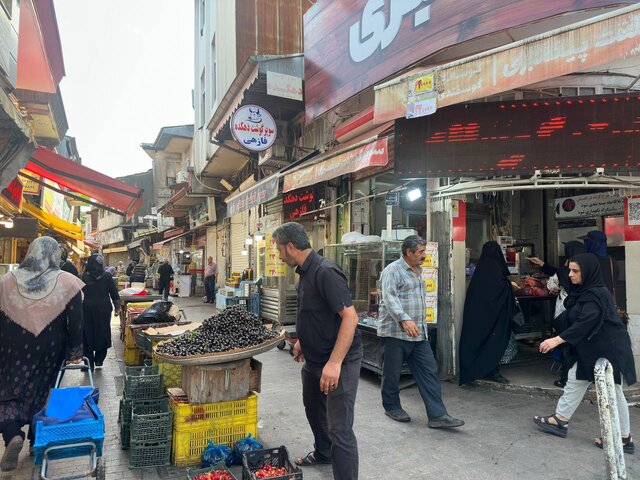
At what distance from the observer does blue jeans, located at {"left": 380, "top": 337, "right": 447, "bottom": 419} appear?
4.35m

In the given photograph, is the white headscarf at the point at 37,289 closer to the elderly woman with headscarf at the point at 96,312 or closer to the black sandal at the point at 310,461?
the black sandal at the point at 310,461

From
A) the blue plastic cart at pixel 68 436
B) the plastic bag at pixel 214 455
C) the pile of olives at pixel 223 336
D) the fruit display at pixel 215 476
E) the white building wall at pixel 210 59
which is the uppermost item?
the white building wall at pixel 210 59

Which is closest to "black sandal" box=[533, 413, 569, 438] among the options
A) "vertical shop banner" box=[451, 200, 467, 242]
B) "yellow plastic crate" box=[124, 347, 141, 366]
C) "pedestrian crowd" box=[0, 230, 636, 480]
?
"pedestrian crowd" box=[0, 230, 636, 480]

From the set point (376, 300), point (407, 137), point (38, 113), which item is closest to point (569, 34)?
point (407, 137)

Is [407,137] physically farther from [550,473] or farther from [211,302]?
[211,302]

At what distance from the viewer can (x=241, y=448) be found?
352 cm

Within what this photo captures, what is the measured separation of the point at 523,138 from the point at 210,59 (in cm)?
1451

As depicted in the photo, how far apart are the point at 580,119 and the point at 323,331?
4.23 meters

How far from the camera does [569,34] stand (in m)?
4.11

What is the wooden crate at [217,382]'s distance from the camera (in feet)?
11.9

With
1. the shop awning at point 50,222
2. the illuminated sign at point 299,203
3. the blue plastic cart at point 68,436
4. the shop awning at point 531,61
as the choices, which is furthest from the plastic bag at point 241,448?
the shop awning at point 50,222

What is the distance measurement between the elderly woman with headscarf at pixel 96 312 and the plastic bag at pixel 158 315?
47 centimetres

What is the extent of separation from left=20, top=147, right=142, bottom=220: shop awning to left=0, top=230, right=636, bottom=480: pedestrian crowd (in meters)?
5.87

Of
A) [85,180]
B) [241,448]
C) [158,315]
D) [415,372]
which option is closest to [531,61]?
[415,372]
